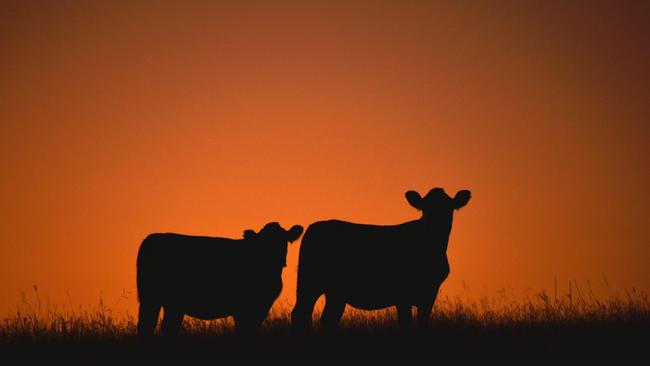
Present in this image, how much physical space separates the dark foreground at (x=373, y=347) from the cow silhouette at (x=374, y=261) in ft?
3.13

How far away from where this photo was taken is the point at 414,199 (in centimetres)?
1255

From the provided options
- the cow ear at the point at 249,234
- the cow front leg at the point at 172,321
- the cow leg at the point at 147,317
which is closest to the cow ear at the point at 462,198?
the cow ear at the point at 249,234

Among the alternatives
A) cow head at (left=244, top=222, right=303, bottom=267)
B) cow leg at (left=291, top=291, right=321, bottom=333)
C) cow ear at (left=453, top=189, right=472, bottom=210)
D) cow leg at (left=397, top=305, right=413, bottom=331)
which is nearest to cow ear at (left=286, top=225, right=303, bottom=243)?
cow head at (left=244, top=222, right=303, bottom=267)

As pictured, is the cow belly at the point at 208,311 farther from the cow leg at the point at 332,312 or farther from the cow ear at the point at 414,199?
the cow ear at the point at 414,199

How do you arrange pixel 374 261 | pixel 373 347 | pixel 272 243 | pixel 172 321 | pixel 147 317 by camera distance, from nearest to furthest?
pixel 373 347 → pixel 172 321 → pixel 147 317 → pixel 272 243 → pixel 374 261

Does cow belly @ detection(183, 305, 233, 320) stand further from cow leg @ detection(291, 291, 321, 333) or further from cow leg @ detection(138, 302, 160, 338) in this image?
cow leg @ detection(291, 291, 321, 333)

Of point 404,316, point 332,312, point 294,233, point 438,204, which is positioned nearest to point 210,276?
point 294,233

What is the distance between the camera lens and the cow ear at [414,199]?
12531 mm

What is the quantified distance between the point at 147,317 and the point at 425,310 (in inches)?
174

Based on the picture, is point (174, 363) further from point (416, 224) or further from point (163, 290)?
point (416, 224)

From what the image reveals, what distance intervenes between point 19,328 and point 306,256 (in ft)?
15.4

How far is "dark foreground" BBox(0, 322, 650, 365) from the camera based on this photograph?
8891mm

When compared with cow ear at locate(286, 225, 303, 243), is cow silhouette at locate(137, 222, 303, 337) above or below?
below

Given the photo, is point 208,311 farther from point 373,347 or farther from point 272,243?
point 373,347
